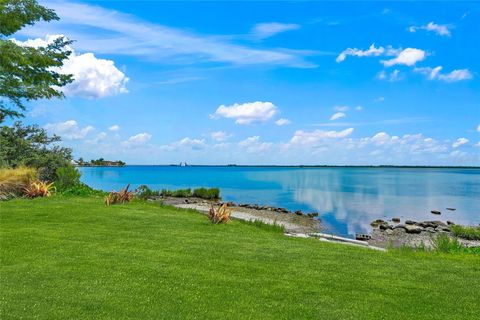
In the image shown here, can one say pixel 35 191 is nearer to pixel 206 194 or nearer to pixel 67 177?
pixel 67 177

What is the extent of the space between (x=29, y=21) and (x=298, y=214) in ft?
83.8

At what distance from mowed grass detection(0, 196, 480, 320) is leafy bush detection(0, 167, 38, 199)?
1003 cm

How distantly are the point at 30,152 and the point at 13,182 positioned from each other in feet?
33.4

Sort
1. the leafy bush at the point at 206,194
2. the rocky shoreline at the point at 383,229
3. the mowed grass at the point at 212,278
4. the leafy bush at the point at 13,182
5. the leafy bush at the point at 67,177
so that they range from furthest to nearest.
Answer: the leafy bush at the point at 206,194 < the leafy bush at the point at 67,177 < the rocky shoreline at the point at 383,229 < the leafy bush at the point at 13,182 < the mowed grass at the point at 212,278

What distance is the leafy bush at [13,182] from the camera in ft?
76.3

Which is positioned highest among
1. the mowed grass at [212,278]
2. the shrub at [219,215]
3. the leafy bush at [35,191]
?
the leafy bush at [35,191]

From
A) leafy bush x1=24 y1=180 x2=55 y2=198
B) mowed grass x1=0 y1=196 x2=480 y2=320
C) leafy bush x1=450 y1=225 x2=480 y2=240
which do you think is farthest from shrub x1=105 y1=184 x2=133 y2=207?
leafy bush x1=450 y1=225 x2=480 y2=240

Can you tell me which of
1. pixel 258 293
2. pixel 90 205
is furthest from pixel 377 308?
pixel 90 205

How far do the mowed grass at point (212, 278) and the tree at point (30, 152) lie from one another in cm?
1883

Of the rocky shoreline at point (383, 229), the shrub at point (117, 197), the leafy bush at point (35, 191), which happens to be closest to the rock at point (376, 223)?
the rocky shoreline at point (383, 229)

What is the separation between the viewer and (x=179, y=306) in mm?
7344

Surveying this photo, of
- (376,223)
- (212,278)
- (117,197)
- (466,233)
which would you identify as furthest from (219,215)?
(376,223)

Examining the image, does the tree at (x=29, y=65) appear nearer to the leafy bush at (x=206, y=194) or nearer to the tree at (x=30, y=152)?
the tree at (x=30, y=152)

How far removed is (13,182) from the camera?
78.8 ft
